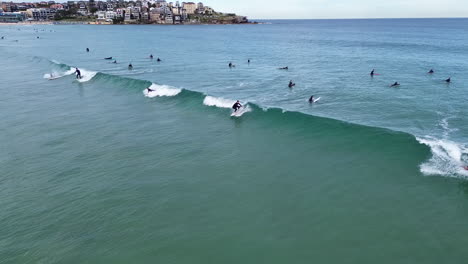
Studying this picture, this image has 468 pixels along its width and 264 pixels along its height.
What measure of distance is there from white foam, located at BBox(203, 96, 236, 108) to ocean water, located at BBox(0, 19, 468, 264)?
21 centimetres

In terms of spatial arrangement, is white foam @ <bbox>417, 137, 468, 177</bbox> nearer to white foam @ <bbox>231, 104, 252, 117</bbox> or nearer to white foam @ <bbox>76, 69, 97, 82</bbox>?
white foam @ <bbox>231, 104, 252, 117</bbox>

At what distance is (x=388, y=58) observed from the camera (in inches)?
2552

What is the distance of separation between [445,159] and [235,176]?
13.0 meters

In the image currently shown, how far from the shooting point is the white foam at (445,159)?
61.0 feet

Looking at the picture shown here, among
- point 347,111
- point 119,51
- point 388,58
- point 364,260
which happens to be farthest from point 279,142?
point 119,51

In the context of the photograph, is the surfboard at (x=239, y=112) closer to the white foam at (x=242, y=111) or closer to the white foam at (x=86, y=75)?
the white foam at (x=242, y=111)

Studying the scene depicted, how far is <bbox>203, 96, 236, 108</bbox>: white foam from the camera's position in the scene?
1296 inches

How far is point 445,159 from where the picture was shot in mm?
20047

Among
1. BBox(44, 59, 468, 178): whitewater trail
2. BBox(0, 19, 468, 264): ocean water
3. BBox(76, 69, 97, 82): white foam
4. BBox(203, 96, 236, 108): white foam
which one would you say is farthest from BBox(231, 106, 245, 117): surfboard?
BBox(76, 69, 97, 82): white foam

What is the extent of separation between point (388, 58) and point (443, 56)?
11.6m

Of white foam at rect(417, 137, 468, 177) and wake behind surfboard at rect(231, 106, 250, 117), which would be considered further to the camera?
wake behind surfboard at rect(231, 106, 250, 117)

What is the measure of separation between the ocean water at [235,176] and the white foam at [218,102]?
209 millimetres

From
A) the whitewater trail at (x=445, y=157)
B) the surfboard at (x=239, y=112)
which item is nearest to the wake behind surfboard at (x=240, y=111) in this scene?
the surfboard at (x=239, y=112)

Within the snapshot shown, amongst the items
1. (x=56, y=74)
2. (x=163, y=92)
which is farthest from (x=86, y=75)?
(x=163, y=92)
